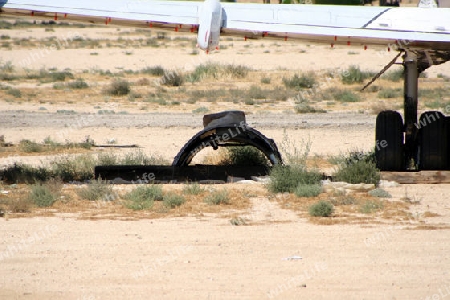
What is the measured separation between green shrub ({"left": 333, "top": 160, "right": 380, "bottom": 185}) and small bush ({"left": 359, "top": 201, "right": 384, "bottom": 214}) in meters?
1.52

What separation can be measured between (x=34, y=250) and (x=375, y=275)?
12.4ft

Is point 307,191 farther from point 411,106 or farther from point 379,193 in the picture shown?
point 411,106

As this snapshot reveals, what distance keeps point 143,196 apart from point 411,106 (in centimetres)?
520

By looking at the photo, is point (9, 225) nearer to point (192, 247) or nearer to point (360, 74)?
point (192, 247)

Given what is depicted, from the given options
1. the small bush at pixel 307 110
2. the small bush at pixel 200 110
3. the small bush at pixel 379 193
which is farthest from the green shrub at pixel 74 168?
the small bush at pixel 307 110

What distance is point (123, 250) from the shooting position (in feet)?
29.1

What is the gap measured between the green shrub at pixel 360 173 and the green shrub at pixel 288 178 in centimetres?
54

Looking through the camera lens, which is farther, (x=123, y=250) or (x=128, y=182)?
(x=128, y=182)

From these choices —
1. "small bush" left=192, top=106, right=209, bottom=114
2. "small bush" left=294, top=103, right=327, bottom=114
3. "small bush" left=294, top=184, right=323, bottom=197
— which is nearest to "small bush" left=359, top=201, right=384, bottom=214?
"small bush" left=294, top=184, right=323, bottom=197

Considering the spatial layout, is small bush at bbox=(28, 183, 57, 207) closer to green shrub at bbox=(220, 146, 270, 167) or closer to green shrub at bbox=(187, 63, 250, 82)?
green shrub at bbox=(220, 146, 270, 167)

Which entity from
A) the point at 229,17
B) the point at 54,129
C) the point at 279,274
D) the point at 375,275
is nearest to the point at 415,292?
the point at 375,275

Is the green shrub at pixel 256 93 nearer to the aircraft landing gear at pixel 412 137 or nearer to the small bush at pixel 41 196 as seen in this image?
the aircraft landing gear at pixel 412 137

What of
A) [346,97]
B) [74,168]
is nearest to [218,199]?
[74,168]

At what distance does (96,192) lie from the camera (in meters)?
11.9
